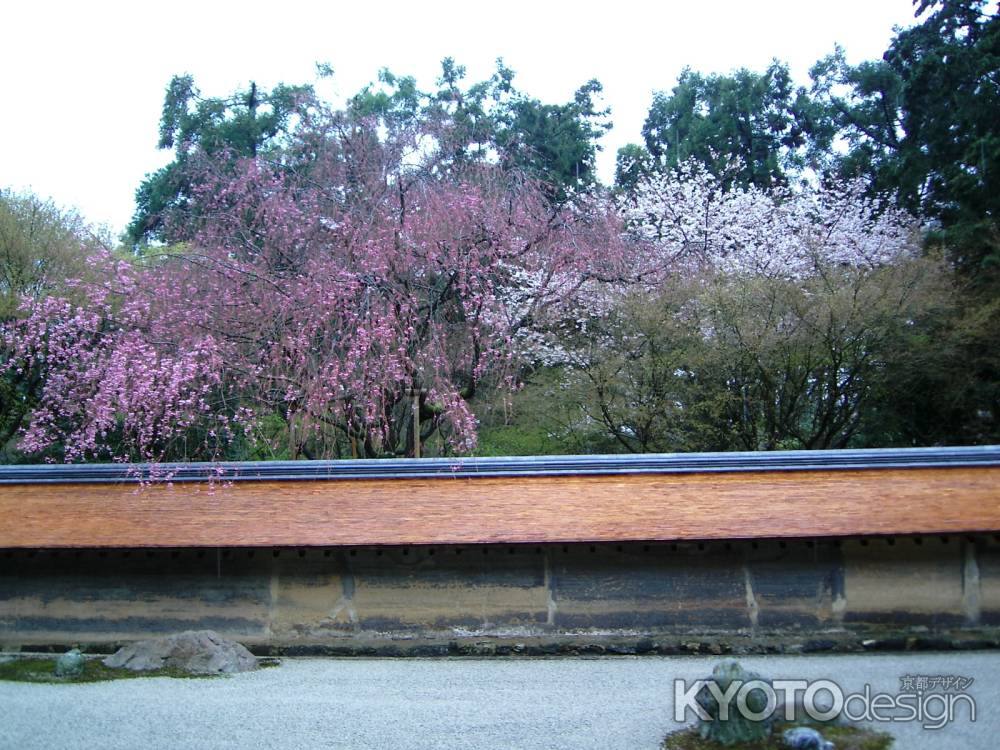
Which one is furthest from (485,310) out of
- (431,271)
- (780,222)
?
(780,222)

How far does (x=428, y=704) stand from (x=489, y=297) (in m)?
4.52

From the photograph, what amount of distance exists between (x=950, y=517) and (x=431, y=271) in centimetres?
563

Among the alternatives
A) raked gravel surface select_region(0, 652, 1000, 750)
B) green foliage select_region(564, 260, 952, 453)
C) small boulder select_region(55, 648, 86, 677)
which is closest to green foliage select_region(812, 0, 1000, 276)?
green foliage select_region(564, 260, 952, 453)

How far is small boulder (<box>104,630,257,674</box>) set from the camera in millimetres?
7605

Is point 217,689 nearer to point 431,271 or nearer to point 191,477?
point 191,477

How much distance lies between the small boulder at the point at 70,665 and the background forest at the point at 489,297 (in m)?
2.06

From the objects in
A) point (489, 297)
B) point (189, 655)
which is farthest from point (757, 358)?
point (189, 655)

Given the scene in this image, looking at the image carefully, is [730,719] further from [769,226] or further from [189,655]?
[769,226]

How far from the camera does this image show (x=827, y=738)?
5133mm

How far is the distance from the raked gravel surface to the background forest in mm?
2533

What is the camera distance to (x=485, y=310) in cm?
972

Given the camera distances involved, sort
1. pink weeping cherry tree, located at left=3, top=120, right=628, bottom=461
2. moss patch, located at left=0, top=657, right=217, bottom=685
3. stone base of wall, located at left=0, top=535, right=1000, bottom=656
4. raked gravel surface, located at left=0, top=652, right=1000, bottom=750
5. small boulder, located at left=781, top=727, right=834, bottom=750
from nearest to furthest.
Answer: small boulder, located at left=781, top=727, right=834, bottom=750 → raked gravel surface, located at left=0, top=652, right=1000, bottom=750 → moss patch, located at left=0, top=657, right=217, bottom=685 → stone base of wall, located at left=0, top=535, right=1000, bottom=656 → pink weeping cherry tree, located at left=3, top=120, right=628, bottom=461

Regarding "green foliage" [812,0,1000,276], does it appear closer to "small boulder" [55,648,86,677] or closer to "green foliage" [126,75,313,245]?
"green foliage" [126,75,313,245]

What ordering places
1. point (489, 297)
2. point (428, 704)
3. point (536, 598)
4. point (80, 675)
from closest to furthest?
1. point (428, 704)
2. point (80, 675)
3. point (536, 598)
4. point (489, 297)
